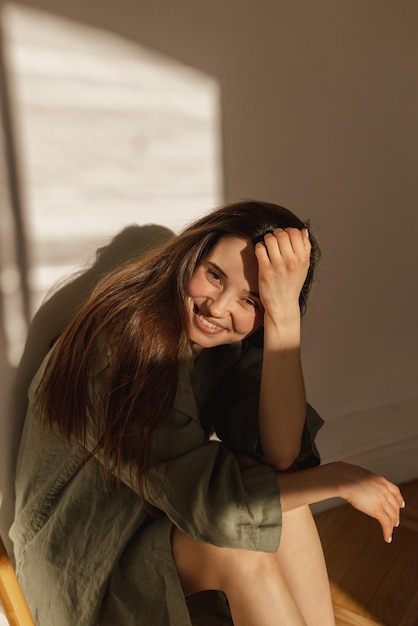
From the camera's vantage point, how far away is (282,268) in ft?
3.01

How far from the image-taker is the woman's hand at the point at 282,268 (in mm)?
912

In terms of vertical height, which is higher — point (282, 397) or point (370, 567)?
point (282, 397)

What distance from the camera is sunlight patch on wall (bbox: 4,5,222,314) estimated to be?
35.4 inches

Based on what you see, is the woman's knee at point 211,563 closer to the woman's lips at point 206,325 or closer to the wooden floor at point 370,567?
the woman's lips at point 206,325

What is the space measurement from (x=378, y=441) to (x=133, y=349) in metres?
0.81

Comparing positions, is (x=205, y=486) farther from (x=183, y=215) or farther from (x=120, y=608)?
(x=183, y=215)

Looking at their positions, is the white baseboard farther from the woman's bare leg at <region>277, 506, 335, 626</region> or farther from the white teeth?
the white teeth

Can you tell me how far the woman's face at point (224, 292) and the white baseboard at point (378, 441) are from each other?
59 centimetres

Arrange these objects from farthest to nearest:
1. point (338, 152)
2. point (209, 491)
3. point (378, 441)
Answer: point (378, 441), point (338, 152), point (209, 491)

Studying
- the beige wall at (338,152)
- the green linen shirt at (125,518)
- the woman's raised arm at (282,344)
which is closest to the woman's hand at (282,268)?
the woman's raised arm at (282,344)

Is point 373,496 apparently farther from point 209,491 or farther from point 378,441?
point 378,441

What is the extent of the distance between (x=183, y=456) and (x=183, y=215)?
1.32 ft

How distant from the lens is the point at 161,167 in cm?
105

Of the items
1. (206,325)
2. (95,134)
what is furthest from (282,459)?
(95,134)
